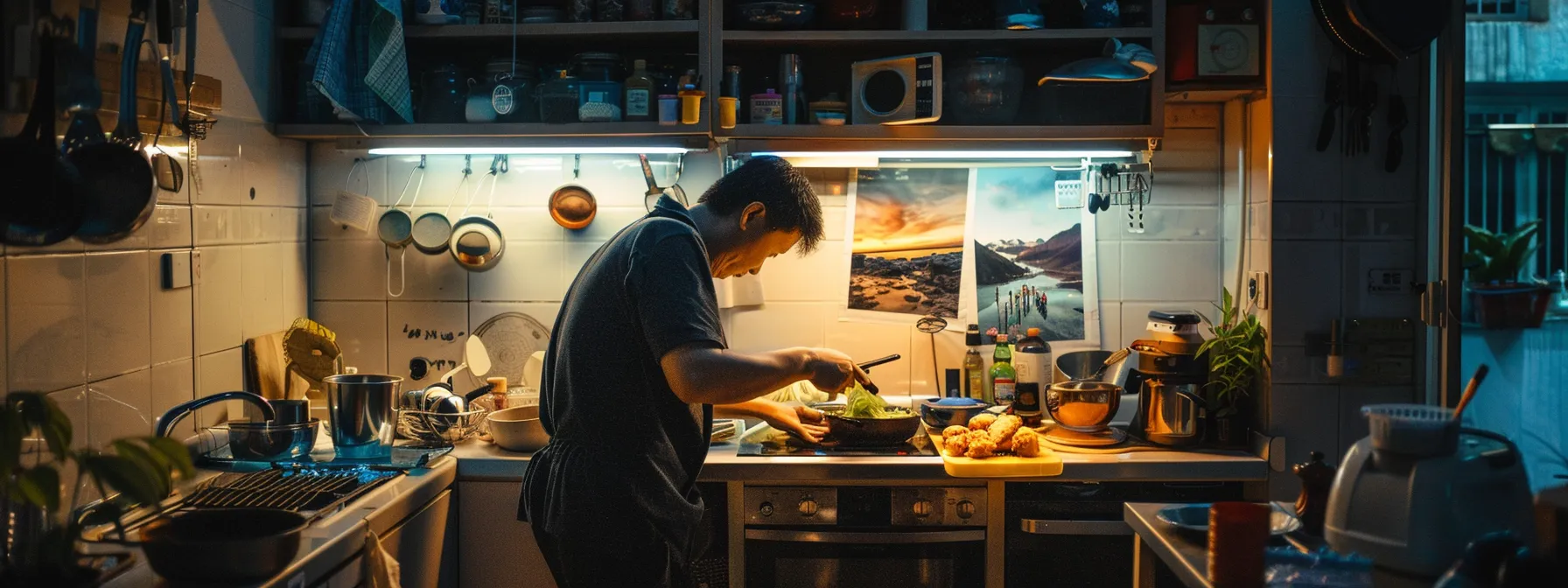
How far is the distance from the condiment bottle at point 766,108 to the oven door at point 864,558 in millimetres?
1039

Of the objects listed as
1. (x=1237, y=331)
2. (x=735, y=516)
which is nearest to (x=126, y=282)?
(x=735, y=516)

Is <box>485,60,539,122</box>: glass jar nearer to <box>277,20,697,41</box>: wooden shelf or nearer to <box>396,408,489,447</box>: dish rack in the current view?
<box>277,20,697,41</box>: wooden shelf

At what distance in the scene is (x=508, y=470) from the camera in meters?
2.81

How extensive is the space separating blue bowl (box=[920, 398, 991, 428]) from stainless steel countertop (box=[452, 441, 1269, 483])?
0.27 m

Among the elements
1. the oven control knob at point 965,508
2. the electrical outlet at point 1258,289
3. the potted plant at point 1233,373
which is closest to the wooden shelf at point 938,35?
the electrical outlet at point 1258,289

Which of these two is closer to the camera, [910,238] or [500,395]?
[500,395]

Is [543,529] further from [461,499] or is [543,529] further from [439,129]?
[439,129]

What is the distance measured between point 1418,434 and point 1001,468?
128 cm

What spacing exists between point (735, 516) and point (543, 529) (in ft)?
1.96

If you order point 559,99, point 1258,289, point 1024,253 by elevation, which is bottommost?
point 1258,289

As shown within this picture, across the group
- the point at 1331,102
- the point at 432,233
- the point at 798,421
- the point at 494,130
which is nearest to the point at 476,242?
the point at 432,233

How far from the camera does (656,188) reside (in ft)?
10.9

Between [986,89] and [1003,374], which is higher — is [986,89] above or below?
above

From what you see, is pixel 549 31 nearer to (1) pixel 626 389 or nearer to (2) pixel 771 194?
(2) pixel 771 194
